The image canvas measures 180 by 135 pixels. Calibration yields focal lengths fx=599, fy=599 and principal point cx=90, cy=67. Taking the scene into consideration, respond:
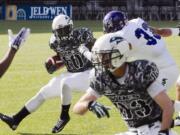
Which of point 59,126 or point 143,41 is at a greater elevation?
point 143,41

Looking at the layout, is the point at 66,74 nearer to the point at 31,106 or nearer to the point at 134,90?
the point at 31,106

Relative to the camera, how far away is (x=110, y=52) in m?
5.09

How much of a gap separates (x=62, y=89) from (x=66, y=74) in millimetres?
518

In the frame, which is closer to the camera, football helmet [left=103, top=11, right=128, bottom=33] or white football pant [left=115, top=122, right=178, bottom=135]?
white football pant [left=115, top=122, right=178, bottom=135]

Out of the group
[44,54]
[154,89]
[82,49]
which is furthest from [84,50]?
[44,54]

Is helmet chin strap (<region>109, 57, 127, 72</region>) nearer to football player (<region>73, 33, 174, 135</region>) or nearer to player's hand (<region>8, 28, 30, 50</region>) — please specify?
football player (<region>73, 33, 174, 135</region>)

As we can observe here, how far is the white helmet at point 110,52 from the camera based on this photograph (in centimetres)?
508

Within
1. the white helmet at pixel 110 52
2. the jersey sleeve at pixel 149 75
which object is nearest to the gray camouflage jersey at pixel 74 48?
the white helmet at pixel 110 52

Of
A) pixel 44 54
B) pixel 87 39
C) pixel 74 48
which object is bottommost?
pixel 44 54

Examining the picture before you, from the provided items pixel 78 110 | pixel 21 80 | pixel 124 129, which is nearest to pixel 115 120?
pixel 124 129

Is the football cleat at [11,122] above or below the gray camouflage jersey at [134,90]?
below

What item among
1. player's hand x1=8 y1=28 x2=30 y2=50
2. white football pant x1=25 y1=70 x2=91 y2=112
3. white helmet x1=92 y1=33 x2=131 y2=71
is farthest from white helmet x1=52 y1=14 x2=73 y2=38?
white helmet x1=92 y1=33 x2=131 y2=71

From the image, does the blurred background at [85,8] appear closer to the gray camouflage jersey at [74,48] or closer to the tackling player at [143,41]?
the gray camouflage jersey at [74,48]

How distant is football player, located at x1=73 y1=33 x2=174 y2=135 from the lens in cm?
508
